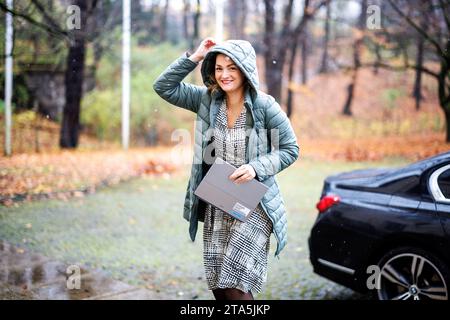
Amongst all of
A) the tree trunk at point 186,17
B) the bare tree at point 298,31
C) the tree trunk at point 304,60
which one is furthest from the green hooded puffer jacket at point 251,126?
the tree trunk at point 304,60

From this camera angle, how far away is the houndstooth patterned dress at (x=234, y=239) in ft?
10.8

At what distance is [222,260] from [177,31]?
23.3m

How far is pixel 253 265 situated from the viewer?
3.32m

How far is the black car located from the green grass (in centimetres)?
95

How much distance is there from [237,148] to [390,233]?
1886mm

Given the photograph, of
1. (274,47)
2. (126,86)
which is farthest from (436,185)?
(274,47)

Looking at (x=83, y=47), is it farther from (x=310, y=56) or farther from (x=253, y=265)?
(x=310, y=56)

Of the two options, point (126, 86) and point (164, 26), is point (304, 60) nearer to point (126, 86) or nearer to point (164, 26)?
point (164, 26)

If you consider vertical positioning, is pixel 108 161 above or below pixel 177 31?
below

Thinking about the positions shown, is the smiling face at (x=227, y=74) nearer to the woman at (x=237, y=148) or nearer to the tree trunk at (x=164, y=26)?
the woman at (x=237, y=148)

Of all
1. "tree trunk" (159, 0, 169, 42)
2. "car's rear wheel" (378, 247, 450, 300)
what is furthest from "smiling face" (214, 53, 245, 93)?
"tree trunk" (159, 0, 169, 42)

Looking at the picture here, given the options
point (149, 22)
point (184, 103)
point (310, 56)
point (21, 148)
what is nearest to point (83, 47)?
point (21, 148)

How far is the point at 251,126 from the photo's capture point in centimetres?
332

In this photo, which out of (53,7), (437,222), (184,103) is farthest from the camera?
(53,7)
